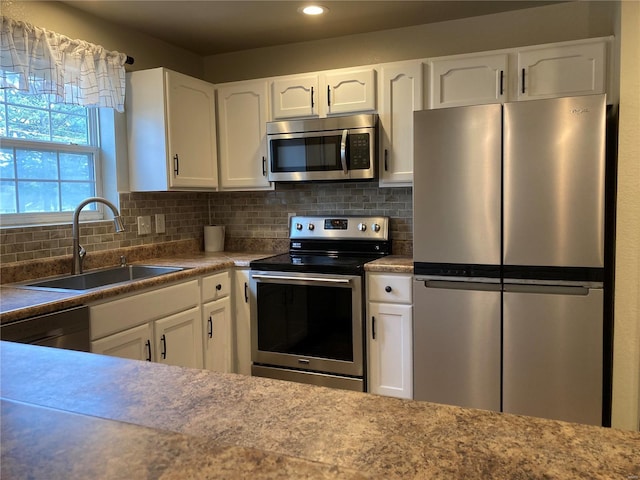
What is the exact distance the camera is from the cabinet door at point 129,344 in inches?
84.7

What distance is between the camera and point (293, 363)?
2951 millimetres

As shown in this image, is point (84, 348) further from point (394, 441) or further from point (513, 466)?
point (513, 466)

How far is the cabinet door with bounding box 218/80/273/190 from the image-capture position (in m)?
3.25

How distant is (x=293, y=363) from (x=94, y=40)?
2202mm

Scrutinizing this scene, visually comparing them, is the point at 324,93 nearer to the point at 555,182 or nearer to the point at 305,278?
the point at 305,278

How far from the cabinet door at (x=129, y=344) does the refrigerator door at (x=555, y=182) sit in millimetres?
1772

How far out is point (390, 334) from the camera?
8.87 ft

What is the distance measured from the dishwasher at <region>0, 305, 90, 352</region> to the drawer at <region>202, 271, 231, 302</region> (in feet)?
2.72

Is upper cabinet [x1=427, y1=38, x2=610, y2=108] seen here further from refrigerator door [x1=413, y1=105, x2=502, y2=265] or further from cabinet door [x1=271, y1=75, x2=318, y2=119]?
cabinet door [x1=271, y1=75, x2=318, y2=119]

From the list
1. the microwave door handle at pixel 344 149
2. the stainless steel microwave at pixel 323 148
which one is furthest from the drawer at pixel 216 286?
the microwave door handle at pixel 344 149

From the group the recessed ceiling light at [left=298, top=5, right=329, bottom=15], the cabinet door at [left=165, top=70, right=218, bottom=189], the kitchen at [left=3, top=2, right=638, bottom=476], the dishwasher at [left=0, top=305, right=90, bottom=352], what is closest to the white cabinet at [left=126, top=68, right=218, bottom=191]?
the cabinet door at [left=165, top=70, right=218, bottom=189]

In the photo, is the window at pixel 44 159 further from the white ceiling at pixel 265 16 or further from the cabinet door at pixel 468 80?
the cabinet door at pixel 468 80

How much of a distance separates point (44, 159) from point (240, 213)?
1.42 m

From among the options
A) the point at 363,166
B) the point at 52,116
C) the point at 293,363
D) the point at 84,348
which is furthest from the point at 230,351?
the point at 52,116
